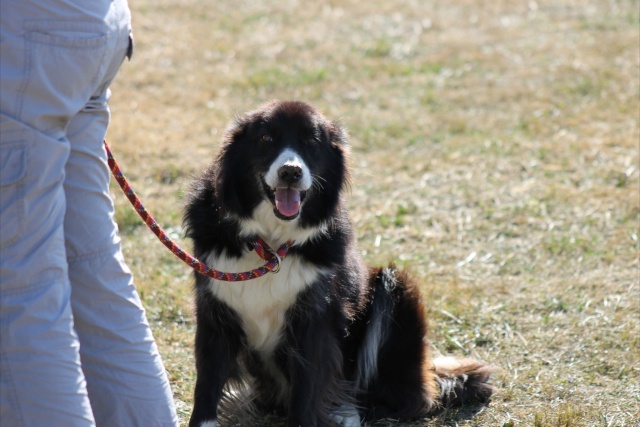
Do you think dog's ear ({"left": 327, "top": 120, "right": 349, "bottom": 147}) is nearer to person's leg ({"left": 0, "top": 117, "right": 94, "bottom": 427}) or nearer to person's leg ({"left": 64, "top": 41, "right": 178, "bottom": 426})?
person's leg ({"left": 64, "top": 41, "right": 178, "bottom": 426})

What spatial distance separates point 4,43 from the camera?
7.04 feet

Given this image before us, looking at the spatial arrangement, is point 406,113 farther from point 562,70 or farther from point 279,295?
point 279,295

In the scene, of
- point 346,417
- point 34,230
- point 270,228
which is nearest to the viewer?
point 34,230

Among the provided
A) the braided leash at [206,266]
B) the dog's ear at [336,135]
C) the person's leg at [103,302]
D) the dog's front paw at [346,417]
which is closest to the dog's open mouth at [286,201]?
the braided leash at [206,266]

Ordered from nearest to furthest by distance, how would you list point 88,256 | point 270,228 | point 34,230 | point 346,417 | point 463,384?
point 34,230, point 88,256, point 270,228, point 346,417, point 463,384

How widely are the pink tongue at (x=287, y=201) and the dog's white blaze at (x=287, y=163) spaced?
0.04 meters

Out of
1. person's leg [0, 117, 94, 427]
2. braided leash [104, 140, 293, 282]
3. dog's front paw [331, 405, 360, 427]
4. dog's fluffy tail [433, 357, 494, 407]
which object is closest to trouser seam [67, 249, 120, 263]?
person's leg [0, 117, 94, 427]

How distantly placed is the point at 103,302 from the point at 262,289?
817 millimetres

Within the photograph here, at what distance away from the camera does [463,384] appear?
358 cm

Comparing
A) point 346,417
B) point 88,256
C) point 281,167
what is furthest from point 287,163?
point 346,417

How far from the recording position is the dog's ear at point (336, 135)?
11.3 feet

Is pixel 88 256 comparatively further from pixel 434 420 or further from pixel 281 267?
pixel 434 420

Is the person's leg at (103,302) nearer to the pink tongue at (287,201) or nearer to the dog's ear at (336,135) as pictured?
the pink tongue at (287,201)

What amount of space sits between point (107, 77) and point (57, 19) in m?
0.29
